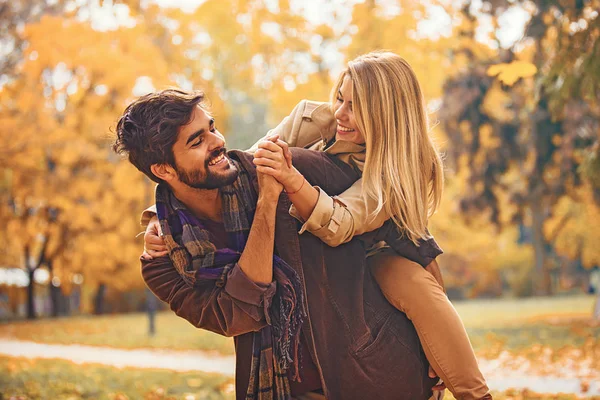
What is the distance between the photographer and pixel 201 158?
8.98 feet

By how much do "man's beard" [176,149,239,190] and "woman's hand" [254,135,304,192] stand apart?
166 millimetres

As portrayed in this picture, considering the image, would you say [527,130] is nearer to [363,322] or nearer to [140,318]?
[363,322]

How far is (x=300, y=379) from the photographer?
9.25 ft

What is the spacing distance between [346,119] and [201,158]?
0.61 metres

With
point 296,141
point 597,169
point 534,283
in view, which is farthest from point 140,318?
point 296,141

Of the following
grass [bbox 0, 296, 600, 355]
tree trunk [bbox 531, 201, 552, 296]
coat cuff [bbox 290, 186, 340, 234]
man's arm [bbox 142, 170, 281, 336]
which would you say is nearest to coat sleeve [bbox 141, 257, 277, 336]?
man's arm [bbox 142, 170, 281, 336]

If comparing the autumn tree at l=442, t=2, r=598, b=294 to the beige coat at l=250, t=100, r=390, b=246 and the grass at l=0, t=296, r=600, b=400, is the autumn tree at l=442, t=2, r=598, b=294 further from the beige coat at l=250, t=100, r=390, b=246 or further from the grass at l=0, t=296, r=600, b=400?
the beige coat at l=250, t=100, r=390, b=246

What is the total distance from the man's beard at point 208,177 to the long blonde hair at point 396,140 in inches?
19.2

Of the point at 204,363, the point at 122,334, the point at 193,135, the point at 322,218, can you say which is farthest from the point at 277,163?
the point at 122,334

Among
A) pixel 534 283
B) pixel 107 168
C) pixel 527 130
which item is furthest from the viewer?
pixel 534 283

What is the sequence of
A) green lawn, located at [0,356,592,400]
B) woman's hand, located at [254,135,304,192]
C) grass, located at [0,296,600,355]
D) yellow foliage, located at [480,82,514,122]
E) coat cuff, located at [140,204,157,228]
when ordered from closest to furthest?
woman's hand, located at [254,135,304,192], coat cuff, located at [140,204,157,228], green lawn, located at [0,356,592,400], grass, located at [0,296,600,355], yellow foliage, located at [480,82,514,122]

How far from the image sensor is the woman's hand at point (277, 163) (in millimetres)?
2578

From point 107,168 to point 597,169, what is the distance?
13.2 metres

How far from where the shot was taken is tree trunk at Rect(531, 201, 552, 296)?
22.8 metres
